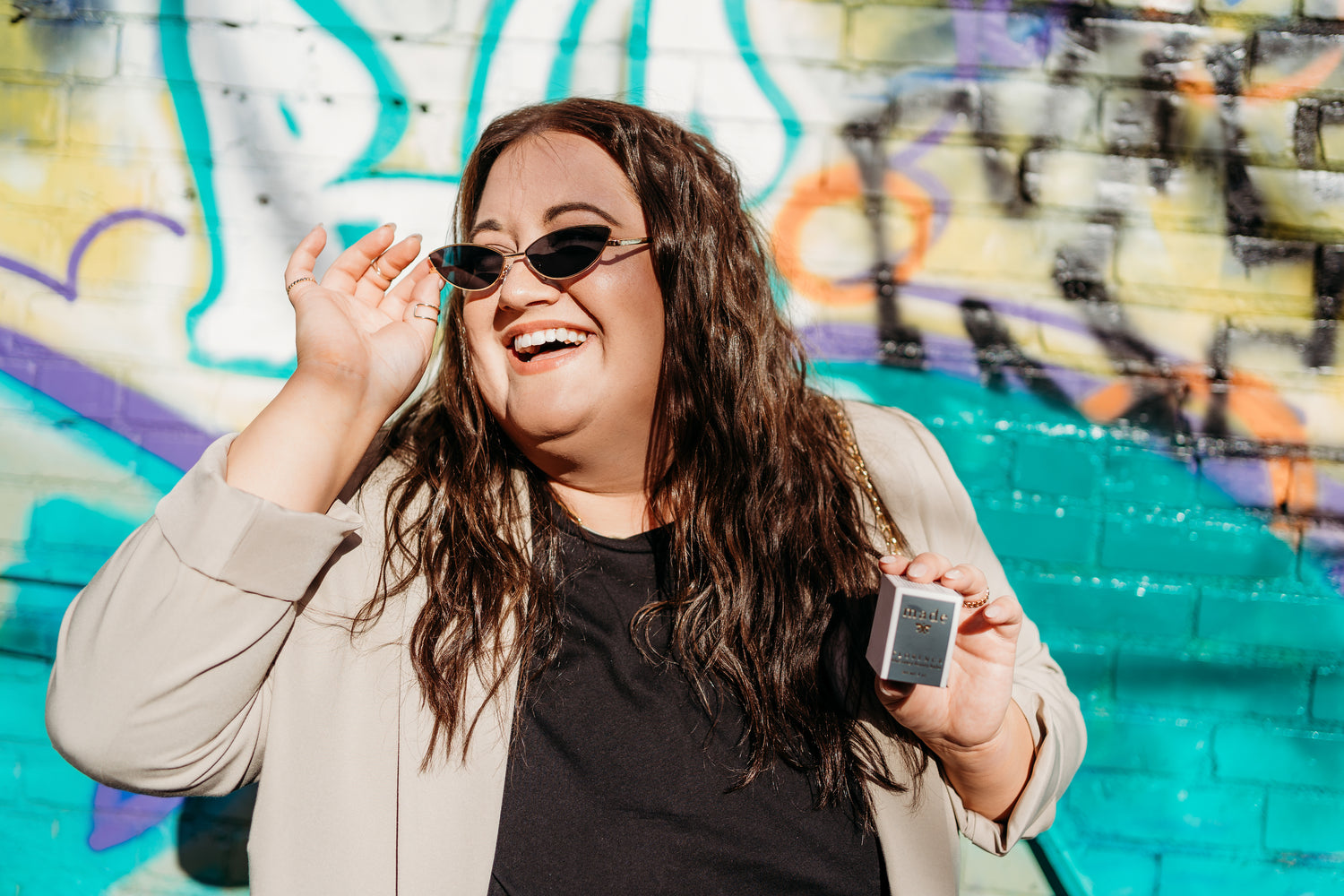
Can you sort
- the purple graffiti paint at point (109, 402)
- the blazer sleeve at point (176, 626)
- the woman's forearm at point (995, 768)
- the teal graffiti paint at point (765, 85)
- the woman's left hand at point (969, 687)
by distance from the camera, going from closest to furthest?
1. the blazer sleeve at point (176, 626)
2. the woman's left hand at point (969, 687)
3. the woman's forearm at point (995, 768)
4. the teal graffiti paint at point (765, 85)
5. the purple graffiti paint at point (109, 402)

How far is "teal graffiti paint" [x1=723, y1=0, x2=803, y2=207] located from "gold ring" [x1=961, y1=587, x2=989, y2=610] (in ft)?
3.57

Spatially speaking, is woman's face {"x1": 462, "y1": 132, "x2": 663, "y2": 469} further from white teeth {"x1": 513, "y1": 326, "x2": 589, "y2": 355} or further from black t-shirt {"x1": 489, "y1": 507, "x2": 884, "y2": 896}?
black t-shirt {"x1": 489, "y1": 507, "x2": 884, "y2": 896}

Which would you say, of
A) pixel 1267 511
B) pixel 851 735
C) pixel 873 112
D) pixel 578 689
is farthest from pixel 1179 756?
pixel 873 112

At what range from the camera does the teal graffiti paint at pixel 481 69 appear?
1846mm

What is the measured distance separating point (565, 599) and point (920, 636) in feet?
1.91

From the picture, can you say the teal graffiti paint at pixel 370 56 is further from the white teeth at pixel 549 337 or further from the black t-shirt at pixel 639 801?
the black t-shirt at pixel 639 801

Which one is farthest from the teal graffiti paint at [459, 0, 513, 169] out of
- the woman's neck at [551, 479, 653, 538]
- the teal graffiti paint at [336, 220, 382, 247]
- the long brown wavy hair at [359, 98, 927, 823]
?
the woman's neck at [551, 479, 653, 538]

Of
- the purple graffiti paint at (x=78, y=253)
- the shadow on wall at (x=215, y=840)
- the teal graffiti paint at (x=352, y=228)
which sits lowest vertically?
the shadow on wall at (x=215, y=840)

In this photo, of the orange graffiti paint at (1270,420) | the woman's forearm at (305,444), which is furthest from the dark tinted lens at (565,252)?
the orange graffiti paint at (1270,420)

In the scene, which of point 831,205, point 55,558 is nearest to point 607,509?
point 831,205

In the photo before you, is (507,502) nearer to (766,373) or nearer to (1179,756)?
(766,373)

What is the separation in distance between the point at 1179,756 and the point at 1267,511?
2.02 feet

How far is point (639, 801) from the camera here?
1190 mm

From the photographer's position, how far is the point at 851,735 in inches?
51.1
